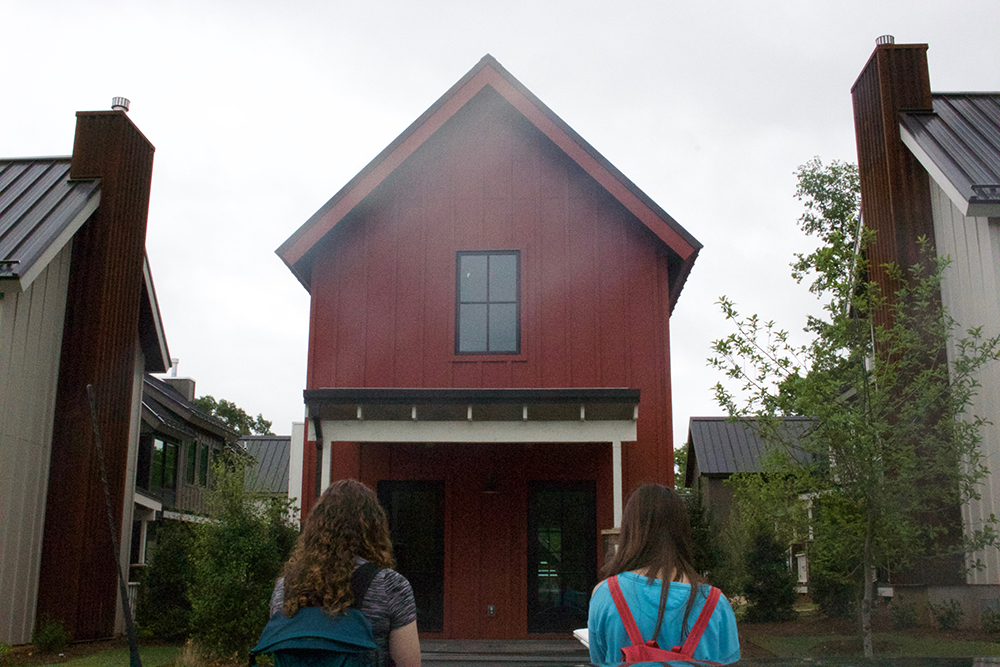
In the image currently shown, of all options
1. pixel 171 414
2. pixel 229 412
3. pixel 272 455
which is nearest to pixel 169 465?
pixel 171 414

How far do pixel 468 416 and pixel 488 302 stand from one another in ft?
7.99

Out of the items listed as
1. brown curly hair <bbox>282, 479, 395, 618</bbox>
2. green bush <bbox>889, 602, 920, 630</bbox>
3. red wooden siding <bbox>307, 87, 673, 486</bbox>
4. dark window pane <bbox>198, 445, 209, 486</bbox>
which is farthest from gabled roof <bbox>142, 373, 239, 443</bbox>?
brown curly hair <bbox>282, 479, 395, 618</bbox>

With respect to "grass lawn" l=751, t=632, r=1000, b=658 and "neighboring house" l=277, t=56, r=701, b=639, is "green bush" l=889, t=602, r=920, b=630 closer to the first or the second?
"grass lawn" l=751, t=632, r=1000, b=658

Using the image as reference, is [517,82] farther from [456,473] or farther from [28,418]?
[28,418]

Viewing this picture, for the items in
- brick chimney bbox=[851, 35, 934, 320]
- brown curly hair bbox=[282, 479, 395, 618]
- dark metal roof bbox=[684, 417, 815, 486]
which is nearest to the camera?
brown curly hair bbox=[282, 479, 395, 618]

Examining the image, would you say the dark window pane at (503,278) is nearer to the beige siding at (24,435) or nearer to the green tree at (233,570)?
the green tree at (233,570)

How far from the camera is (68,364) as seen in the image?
11.7 m

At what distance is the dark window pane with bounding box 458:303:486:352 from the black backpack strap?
910cm

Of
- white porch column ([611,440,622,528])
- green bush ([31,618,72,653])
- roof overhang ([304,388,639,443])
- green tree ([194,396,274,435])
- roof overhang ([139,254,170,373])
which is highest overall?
green tree ([194,396,274,435])

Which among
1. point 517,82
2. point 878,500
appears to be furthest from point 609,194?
point 878,500

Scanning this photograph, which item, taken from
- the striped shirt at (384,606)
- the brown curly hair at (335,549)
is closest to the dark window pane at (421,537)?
the brown curly hair at (335,549)

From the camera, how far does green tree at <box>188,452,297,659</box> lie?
29.5 ft

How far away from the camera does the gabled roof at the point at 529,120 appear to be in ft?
38.8

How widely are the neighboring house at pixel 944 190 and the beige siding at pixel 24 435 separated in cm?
1005
